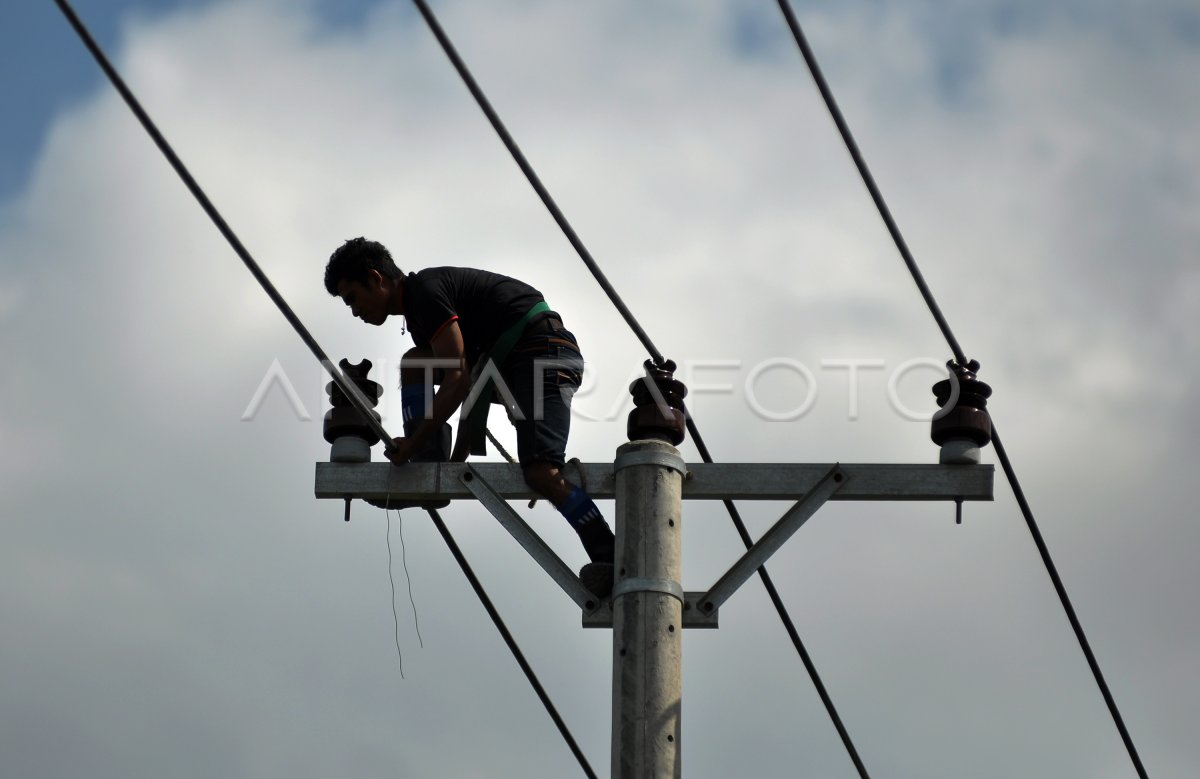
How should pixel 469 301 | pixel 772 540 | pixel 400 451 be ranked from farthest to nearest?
pixel 469 301
pixel 400 451
pixel 772 540

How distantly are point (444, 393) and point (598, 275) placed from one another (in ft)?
2.73

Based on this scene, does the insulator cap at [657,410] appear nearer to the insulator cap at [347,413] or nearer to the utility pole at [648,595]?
the utility pole at [648,595]

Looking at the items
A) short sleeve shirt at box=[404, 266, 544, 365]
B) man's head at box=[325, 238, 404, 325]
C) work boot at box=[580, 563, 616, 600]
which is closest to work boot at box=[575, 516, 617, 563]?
work boot at box=[580, 563, 616, 600]

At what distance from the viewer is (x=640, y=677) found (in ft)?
19.1

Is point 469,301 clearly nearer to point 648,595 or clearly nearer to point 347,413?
point 347,413

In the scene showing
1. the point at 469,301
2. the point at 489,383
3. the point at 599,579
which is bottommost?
the point at 599,579

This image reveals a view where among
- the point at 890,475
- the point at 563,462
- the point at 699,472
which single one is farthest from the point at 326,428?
the point at 890,475

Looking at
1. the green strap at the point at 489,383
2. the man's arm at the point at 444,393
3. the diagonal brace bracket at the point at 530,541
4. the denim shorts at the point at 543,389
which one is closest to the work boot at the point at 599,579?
the diagonal brace bracket at the point at 530,541

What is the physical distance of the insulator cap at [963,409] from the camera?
6520 mm

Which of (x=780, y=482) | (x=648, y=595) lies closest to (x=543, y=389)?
(x=780, y=482)

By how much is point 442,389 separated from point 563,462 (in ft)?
1.64

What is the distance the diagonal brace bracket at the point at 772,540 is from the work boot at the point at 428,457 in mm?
1060

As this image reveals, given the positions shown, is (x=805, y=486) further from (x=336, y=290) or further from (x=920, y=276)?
(x=336, y=290)

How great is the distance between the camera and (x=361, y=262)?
676cm
